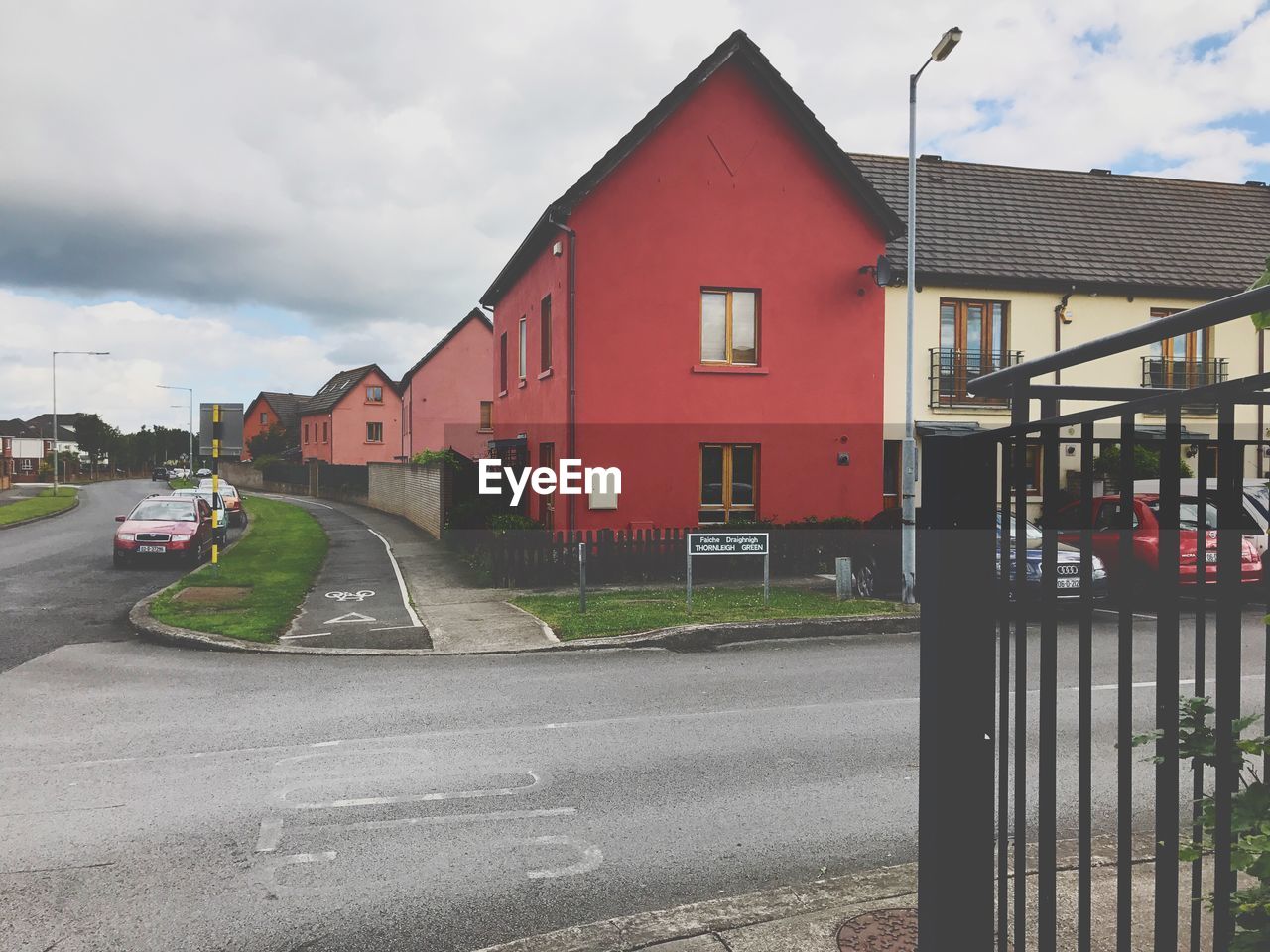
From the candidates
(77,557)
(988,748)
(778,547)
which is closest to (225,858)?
(988,748)

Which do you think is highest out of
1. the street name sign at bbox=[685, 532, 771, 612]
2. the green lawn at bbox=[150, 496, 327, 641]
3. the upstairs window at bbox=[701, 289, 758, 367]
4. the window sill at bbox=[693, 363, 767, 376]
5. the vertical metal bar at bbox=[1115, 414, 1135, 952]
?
the upstairs window at bbox=[701, 289, 758, 367]

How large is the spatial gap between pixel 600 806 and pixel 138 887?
100 inches

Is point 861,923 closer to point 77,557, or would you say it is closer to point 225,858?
point 225,858

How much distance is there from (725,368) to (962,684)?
622 inches

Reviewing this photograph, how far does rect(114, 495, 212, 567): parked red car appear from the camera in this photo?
19859 mm

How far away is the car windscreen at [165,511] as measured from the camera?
69.5 feet

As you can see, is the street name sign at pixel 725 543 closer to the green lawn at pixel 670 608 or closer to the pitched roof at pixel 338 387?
the green lawn at pixel 670 608

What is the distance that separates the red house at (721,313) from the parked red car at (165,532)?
825 cm

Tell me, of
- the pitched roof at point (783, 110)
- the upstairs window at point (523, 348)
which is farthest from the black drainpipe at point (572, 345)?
the upstairs window at point (523, 348)

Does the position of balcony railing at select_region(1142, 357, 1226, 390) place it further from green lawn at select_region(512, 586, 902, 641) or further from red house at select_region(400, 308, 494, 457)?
red house at select_region(400, 308, 494, 457)

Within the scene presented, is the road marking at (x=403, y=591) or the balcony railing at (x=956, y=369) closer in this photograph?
the road marking at (x=403, y=591)

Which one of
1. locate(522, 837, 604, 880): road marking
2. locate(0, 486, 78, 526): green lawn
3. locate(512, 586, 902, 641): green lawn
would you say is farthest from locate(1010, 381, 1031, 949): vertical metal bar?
locate(0, 486, 78, 526): green lawn

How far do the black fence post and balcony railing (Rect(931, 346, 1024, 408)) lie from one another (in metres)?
18.7

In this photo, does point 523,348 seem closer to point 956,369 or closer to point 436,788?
point 956,369
